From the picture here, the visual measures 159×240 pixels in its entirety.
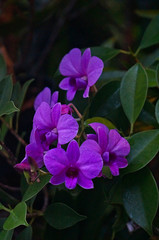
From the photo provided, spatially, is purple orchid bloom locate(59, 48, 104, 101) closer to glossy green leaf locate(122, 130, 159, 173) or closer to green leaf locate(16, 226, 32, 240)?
glossy green leaf locate(122, 130, 159, 173)

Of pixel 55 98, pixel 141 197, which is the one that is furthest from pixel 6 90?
pixel 141 197

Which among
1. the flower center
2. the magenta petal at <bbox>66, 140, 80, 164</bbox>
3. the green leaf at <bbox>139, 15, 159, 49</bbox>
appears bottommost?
the green leaf at <bbox>139, 15, 159, 49</bbox>

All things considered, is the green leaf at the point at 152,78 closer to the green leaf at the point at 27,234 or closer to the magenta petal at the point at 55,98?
the magenta petal at the point at 55,98

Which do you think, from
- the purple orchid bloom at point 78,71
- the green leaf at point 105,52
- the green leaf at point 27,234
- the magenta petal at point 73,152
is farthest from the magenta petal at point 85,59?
the green leaf at point 27,234

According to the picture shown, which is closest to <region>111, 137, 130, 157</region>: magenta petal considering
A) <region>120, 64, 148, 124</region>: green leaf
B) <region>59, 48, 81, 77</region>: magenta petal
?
<region>120, 64, 148, 124</region>: green leaf

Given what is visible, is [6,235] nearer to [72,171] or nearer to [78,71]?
[72,171]

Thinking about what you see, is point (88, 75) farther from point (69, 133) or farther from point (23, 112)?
point (23, 112)

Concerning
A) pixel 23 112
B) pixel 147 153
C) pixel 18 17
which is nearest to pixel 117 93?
pixel 147 153
